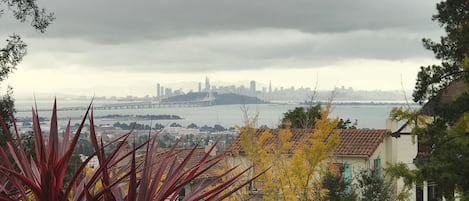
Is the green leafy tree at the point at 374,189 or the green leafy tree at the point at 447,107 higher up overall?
the green leafy tree at the point at 447,107

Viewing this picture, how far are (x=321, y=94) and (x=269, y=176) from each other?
172 inches

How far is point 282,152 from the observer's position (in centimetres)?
1719

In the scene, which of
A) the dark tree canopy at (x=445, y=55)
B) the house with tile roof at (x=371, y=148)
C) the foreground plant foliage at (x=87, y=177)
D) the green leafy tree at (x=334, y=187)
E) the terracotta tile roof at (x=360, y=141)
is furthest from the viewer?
the terracotta tile roof at (x=360, y=141)

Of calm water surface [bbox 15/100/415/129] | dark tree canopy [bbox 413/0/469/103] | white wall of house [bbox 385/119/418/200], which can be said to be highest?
dark tree canopy [bbox 413/0/469/103]

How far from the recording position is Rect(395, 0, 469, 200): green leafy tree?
43.5ft

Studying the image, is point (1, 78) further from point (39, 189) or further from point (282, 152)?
point (39, 189)

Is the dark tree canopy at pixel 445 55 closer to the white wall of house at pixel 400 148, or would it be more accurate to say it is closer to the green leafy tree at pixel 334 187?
the green leafy tree at pixel 334 187

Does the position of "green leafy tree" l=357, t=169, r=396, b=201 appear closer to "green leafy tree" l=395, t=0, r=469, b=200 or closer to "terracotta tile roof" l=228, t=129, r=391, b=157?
"green leafy tree" l=395, t=0, r=469, b=200

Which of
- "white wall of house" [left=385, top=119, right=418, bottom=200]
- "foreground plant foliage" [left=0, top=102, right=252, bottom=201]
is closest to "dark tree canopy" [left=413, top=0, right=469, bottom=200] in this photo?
"foreground plant foliage" [left=0, top=102, right=252, bottom=201]

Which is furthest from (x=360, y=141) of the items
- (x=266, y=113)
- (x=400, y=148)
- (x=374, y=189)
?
(x=374, y=189)

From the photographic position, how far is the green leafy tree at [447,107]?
13266mm

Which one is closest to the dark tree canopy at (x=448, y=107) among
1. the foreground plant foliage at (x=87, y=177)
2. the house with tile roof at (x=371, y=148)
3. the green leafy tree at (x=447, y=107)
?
the green leafy tree at (x=447, y=107)

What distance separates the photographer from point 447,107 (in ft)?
47.5

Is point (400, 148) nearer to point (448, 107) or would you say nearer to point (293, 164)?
point (293, 164)
